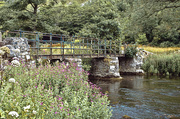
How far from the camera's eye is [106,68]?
1700cm

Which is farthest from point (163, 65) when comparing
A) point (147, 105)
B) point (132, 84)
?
point (147, 105)

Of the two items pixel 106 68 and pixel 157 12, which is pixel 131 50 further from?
pixel 157 12

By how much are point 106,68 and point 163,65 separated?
6.70 meters

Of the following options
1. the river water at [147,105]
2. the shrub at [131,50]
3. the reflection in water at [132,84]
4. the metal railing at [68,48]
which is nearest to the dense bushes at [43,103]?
the river water at [147,105]

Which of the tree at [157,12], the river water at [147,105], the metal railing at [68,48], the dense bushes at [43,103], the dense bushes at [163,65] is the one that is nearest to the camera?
the dense bushes at [43,103]

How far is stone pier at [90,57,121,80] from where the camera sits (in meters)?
16.8

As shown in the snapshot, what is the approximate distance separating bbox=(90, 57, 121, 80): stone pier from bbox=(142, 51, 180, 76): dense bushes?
4.87 metres

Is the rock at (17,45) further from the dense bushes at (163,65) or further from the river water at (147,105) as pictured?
the dense bushes at (163,65)

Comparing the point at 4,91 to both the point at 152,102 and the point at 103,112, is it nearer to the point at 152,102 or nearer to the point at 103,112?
the point at 103,112

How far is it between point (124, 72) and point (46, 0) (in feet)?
40.3

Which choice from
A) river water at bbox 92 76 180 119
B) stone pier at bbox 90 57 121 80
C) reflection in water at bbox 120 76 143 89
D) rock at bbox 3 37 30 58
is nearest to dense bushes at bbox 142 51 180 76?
stone pier at bbox 90 57 121 80

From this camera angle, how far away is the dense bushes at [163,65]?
18906 mm

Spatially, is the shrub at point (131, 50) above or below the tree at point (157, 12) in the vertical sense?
below

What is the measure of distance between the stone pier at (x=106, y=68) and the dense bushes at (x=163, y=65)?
4.87m
